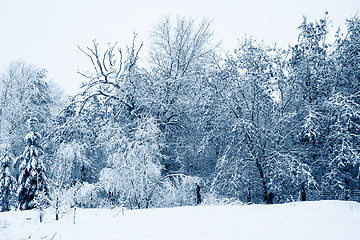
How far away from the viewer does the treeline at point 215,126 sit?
38.0 ft

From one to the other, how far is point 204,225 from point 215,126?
310 inches

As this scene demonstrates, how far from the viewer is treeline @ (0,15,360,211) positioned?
1159 cm

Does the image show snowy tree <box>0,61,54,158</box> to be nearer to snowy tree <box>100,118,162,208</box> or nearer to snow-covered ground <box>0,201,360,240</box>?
snowy tree <box>100,118,162,208</box>

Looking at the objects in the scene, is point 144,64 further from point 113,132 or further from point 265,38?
point 265,38

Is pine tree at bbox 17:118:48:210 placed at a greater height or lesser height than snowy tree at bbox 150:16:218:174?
lesser

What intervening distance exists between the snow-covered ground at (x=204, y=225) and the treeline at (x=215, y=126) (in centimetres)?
397

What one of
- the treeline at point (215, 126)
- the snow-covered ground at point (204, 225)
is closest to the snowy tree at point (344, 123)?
the treeline at point (215, 126)

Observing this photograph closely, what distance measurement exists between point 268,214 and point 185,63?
36.4 feet

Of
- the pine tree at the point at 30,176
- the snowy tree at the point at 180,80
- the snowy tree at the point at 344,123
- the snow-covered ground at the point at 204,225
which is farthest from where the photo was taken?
the pine tree at the point at 30,176

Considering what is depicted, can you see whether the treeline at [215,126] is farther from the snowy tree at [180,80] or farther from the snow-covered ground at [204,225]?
the snow-covered ground at [204,225]

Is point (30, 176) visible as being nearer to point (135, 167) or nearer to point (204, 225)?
point (135, 167)

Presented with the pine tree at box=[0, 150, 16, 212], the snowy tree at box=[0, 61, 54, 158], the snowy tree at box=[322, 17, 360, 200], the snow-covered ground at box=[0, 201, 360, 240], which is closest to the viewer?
the snow-covered ground at box=[0, 201, 360, 240]

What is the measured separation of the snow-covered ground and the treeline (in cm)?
397

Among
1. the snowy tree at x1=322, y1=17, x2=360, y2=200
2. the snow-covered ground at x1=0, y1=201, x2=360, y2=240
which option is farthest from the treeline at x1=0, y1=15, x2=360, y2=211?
the snow-covered ground at x1=0, y1=201, x2=360, y2=240
